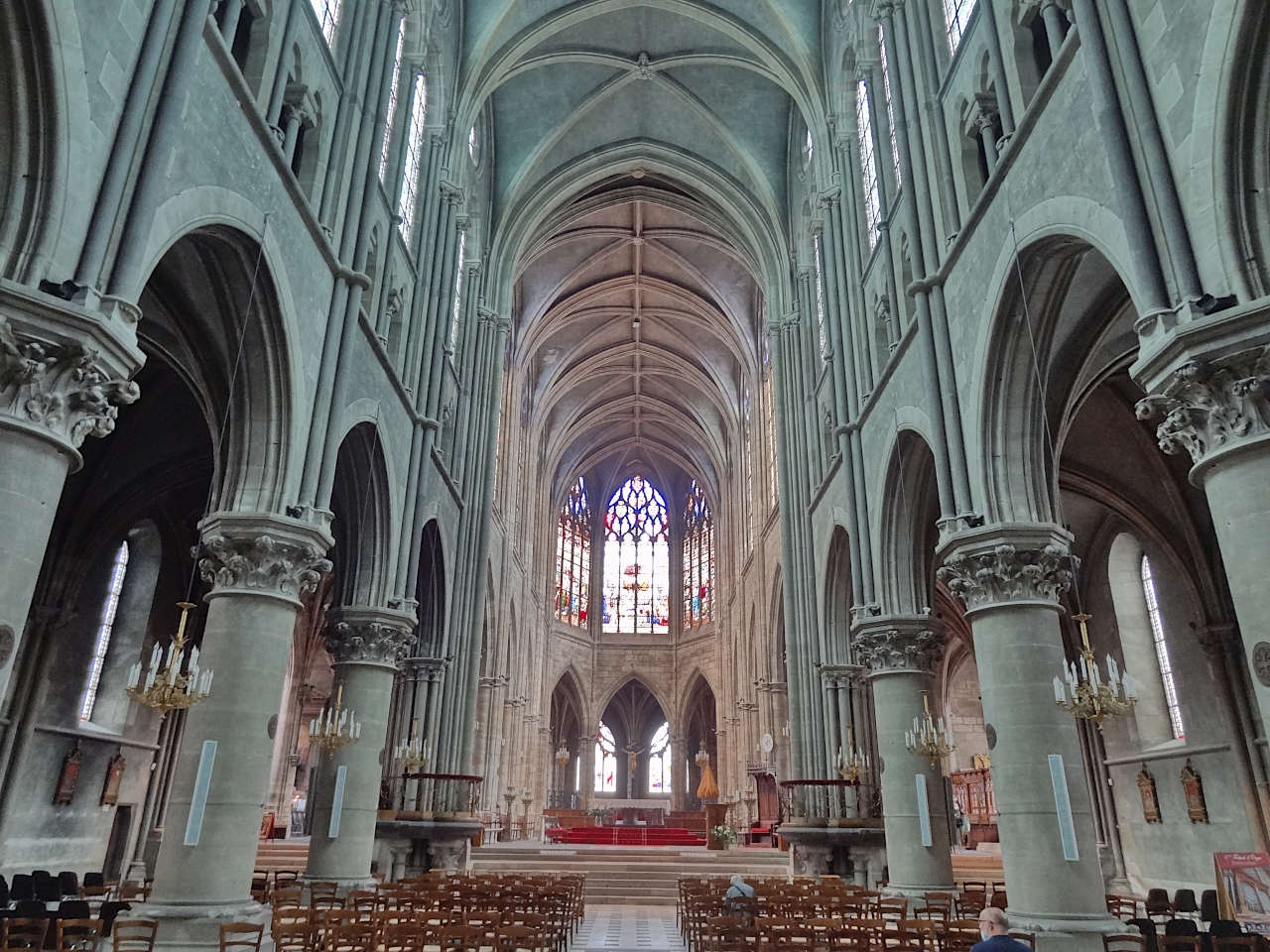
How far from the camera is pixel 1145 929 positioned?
10.0 m

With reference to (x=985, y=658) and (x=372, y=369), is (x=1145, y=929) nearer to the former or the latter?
(x=985, y=658)

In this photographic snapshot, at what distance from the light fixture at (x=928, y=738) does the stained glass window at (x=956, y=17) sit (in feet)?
34.9

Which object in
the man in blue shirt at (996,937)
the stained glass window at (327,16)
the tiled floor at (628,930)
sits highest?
the stained glass window at (327,16)

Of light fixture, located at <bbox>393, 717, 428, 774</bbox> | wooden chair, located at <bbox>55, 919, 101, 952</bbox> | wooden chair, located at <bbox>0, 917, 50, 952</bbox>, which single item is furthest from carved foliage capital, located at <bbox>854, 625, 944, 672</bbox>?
wooden chair, located at <bbox>0, 917, 50, 952</bbox>

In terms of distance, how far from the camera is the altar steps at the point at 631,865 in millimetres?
22625

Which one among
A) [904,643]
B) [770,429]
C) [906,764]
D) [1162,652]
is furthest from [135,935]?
[770,429]

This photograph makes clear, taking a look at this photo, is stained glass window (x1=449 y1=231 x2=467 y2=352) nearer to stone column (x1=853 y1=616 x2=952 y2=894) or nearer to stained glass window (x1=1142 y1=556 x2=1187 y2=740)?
stone column (x1=853 y1=616 x2=952 y2=894)

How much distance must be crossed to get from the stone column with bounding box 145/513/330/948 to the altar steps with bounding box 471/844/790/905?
13219mm

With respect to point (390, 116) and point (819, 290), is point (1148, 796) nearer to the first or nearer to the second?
point (819, 290)

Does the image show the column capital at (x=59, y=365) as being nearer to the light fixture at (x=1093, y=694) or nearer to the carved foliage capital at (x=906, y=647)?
the light fixture at (x=1093, y=694)

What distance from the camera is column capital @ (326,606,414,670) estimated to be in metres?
16.4

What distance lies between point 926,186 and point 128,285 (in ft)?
39.0

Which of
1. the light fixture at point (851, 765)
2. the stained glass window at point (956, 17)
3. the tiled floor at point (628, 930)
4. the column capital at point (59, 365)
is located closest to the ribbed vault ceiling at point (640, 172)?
the stained glass window at point (956, 17)

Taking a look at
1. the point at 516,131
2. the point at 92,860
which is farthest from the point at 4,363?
the point at 516,131
